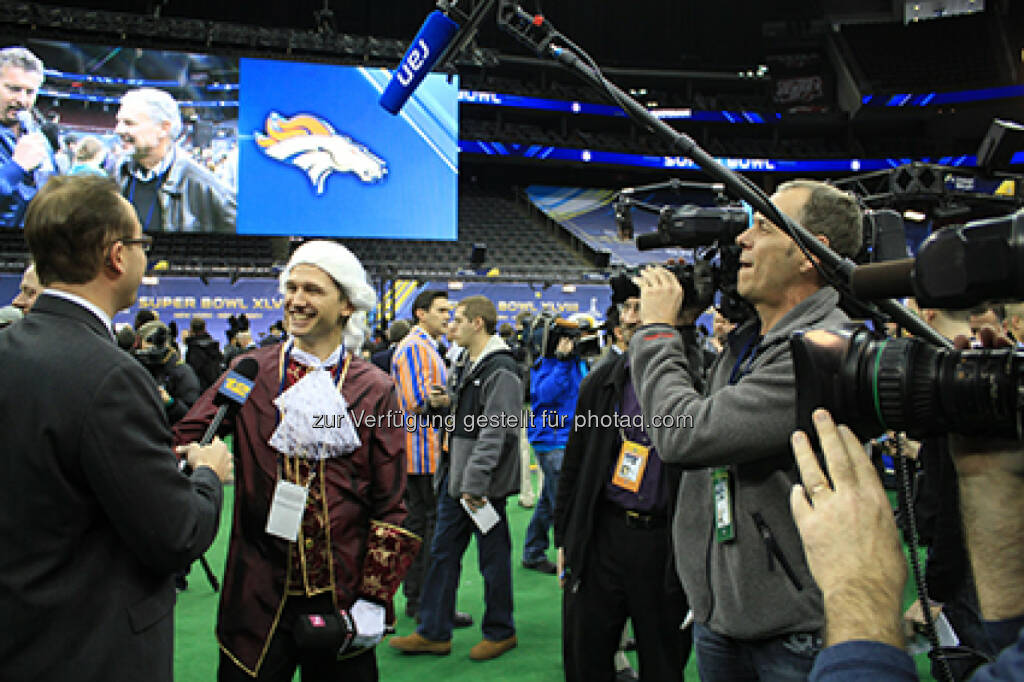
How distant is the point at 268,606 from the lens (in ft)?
6.59

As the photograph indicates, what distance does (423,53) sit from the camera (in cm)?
167

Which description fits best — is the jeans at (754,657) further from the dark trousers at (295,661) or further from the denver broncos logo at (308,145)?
the denver broncos logo at (308,145)

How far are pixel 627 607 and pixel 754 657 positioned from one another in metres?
1.12

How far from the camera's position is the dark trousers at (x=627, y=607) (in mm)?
2605

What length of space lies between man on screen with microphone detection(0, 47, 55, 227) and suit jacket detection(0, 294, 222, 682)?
15.4 metres

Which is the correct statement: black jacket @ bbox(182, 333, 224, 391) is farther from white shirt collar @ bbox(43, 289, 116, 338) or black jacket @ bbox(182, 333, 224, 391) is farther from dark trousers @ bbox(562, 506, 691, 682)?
white shirt collar @ bbox(43, 289, 116, 338)

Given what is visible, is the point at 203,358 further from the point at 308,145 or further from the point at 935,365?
the point at 935,365

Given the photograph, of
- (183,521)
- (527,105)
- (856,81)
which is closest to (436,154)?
(527,105)

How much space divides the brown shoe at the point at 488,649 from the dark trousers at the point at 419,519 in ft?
2.57

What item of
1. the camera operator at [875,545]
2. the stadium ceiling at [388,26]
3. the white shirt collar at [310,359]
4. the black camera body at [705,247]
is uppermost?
the stadium ceiling at [388,26]

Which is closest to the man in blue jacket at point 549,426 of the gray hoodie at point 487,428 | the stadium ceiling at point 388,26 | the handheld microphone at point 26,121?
the gray hoodie at point 487,428

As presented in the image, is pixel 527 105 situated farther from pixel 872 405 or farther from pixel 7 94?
pixel 872 405

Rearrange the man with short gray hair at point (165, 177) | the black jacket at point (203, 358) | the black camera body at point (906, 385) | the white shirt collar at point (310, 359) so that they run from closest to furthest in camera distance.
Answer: the black camera body at point (906, 385)
the white shirt collar at point (310, 359)
the black jacket at point (203, 358)
the man with short gray hair at point (165, 177)

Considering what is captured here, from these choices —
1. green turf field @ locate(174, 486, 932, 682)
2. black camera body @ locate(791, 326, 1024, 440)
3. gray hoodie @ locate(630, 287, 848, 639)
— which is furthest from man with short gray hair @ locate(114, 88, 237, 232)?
black camera body @ locate(791, 326, 1024, 440)
